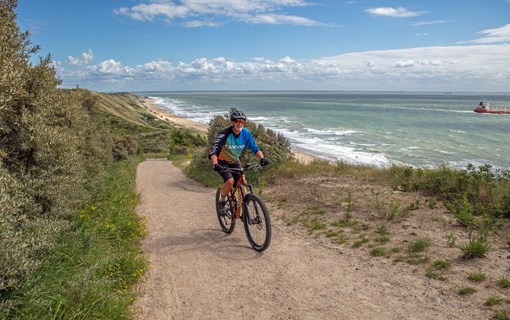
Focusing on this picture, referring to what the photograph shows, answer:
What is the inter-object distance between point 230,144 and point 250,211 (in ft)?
4.53

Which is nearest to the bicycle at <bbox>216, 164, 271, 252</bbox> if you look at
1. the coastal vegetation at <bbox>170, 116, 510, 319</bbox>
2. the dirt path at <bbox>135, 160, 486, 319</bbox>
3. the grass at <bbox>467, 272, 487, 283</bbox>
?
the dirt path at <bbox>135, 160, 486, 319</bbox>

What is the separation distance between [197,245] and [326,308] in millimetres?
3310

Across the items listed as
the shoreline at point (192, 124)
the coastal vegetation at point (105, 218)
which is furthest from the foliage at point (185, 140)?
the coastal vegetation at point (105, 218)

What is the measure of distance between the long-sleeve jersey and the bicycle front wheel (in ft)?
2.99

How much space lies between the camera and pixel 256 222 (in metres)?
6.82

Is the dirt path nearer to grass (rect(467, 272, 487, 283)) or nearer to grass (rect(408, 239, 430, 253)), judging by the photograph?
grass (rect(467, 272, 487, 283))

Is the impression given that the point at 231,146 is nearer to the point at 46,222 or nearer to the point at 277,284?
the point at 277,284

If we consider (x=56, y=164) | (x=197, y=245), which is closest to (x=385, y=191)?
(x=197, y=245)

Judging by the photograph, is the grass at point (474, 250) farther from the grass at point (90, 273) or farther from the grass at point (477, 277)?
the grass at point (90, 273)

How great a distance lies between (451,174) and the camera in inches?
Result: 393

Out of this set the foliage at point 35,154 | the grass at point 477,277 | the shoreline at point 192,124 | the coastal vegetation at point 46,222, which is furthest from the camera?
the shoreline at point 192,124

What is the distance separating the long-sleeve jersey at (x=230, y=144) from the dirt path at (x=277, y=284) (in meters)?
1.79

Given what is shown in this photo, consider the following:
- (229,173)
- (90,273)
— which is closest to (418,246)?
(229,173)

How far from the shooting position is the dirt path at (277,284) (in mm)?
4766
